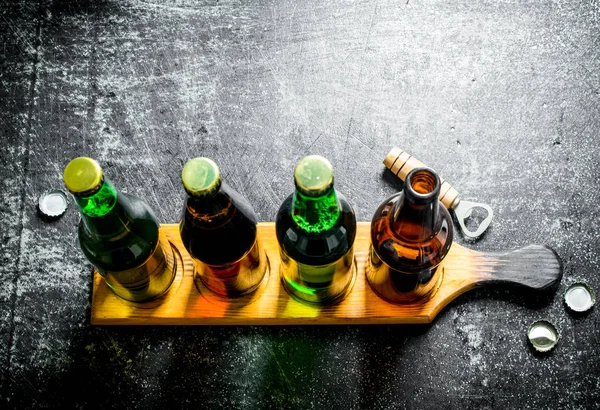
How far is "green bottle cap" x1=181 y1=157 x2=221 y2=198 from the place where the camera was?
571 mm

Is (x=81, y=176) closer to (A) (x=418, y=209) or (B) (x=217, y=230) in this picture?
(B) (x=217, y=230)

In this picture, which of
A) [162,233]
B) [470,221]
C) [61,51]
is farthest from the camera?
[61,51]

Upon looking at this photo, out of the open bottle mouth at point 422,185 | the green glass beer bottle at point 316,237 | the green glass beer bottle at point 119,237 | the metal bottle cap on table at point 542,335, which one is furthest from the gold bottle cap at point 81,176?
the metal bottle cap on table at point 542,335

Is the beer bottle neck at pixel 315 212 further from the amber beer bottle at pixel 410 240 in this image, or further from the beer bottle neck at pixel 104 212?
the beer bottle neck at pixel 104 212

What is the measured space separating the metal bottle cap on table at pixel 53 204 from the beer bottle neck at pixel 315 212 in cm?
41

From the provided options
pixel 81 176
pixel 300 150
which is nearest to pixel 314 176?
pixel 81 176

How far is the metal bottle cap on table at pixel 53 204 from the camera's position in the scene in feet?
2.95

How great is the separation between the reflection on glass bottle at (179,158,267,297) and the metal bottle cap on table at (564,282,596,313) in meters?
0.41

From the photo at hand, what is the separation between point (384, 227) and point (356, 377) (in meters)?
0.23

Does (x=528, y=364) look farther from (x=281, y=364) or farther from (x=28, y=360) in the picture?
(x=28, y=360)

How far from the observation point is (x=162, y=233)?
0.78m

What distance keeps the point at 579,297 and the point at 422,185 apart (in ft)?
1.15

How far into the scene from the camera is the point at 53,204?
35.6 inches

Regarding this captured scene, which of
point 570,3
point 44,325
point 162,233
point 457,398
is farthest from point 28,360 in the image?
point 570,3
